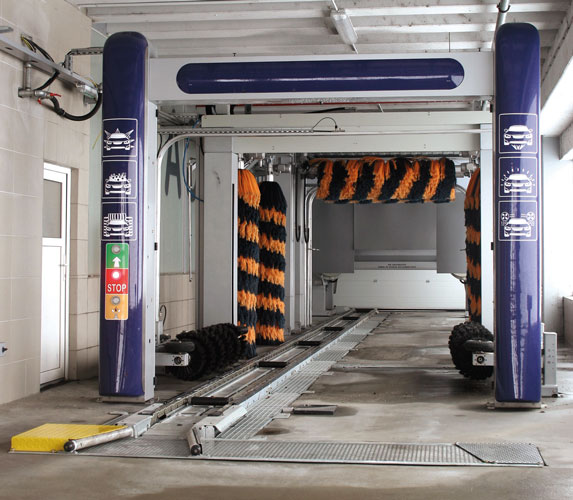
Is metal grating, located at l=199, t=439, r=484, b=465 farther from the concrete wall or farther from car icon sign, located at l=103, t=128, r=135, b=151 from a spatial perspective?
the concrete wall

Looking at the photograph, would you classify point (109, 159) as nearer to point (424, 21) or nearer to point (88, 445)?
point (88, 445)

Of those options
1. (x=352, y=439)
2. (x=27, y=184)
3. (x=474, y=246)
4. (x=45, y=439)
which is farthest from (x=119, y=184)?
(x=474, y=246)

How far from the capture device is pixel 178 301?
942 centimetres

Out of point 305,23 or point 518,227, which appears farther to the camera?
point 305,23

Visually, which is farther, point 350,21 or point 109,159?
point 350,21

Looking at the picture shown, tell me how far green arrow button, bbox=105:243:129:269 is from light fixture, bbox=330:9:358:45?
9.72ft

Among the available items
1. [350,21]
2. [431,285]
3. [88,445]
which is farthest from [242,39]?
[431,285]

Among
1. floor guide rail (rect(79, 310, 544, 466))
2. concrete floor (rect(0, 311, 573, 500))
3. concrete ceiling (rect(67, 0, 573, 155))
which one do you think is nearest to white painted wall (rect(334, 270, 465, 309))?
concrete ceiling (rect(67, 0, 573, 155))

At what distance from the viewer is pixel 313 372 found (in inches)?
293

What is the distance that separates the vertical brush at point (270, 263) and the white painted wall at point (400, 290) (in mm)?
6944

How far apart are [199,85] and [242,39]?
2363 millimetres

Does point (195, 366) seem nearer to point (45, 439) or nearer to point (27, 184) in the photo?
point (27, 184)

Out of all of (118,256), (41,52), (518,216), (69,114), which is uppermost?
(41,52)

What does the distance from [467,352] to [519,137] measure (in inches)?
80.7
